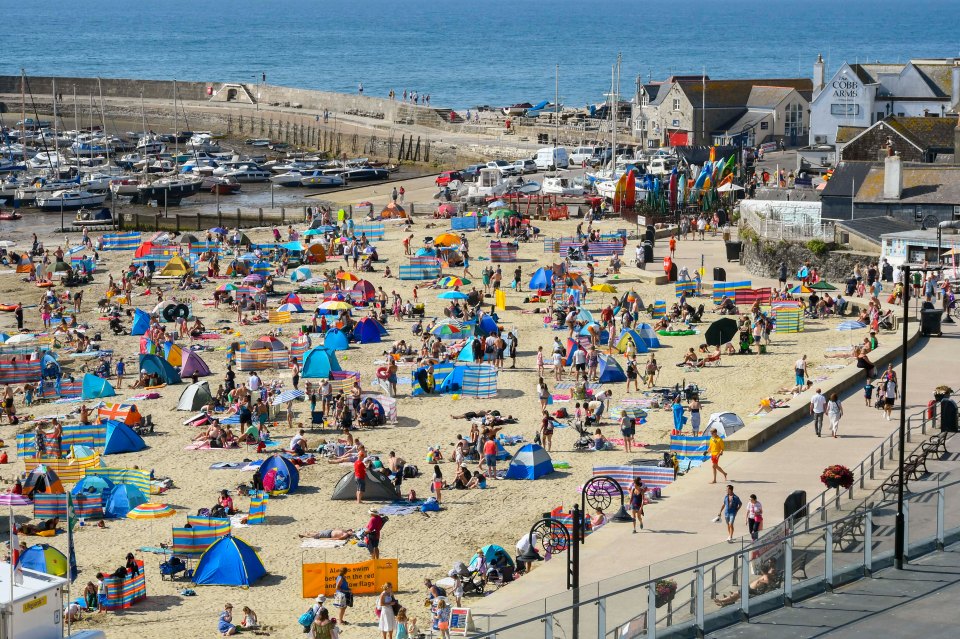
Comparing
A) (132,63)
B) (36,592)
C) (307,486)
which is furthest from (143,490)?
(132,63)

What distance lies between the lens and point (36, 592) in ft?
52.3

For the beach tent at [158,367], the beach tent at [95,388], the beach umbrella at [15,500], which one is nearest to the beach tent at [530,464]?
the beach umbrella at [15,500]

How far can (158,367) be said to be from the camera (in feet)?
117

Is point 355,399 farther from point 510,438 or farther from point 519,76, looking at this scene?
point 519,76

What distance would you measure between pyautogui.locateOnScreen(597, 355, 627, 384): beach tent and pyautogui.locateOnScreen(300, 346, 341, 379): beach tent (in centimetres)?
631

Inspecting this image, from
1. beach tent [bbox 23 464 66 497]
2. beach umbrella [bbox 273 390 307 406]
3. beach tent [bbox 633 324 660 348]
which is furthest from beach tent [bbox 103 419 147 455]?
beach tent [bbox 633 324 660 348]

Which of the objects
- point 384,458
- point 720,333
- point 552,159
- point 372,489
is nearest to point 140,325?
point 384,458

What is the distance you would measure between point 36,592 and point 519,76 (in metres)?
150

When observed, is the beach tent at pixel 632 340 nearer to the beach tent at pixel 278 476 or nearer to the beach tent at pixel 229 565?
the beach tent at pixel 278 476

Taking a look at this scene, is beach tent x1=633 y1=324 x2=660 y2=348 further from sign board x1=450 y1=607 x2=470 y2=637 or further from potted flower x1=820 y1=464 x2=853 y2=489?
sign board x1=450 y1=607 x2=470 y2=637

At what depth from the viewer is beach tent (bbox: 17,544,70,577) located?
22.4 m

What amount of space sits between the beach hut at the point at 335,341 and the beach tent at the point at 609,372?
7.40 meters

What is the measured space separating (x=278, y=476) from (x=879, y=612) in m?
12.4

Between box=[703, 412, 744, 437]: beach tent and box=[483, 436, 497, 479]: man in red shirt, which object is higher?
box=[703, 412, 744, 437]: beach tent
